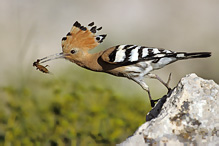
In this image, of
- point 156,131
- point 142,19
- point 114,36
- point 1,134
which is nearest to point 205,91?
point 156,131

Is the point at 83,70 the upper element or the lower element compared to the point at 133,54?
upper

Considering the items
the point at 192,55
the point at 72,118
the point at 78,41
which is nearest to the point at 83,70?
the point at 78,41

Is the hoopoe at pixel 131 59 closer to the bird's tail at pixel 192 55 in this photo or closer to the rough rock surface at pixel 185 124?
the bird's tail at pixel 192 55

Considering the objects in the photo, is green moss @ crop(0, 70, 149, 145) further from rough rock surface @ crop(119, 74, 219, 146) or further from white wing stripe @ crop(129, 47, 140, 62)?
rough rock surface @ crop(119, 74, 219, 146)

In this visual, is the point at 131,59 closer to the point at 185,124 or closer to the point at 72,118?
the point at 72,118

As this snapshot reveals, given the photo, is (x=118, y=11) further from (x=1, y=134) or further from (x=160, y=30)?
(x=1, y=134)
